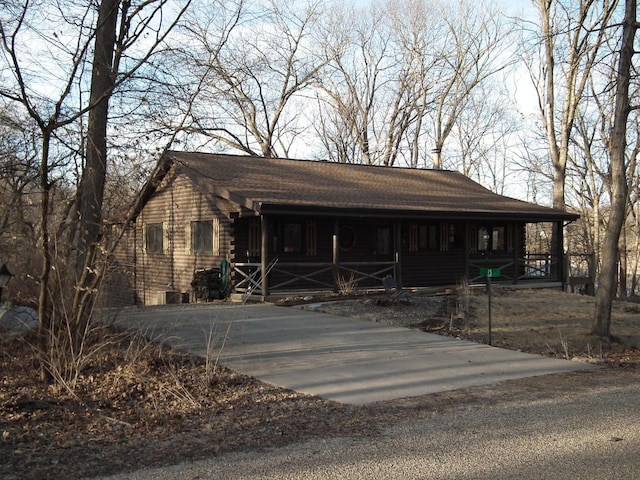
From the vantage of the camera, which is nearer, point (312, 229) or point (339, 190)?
point (312, 229)

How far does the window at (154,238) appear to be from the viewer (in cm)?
2266

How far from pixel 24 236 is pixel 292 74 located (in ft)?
97.8

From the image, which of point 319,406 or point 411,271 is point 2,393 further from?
point 411,271

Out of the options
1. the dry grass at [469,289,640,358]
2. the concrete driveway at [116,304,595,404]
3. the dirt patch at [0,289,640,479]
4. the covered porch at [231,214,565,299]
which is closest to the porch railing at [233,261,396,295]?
the covered porch at [231,214,565,299]

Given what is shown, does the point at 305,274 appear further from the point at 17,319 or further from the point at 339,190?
the point at 17,319

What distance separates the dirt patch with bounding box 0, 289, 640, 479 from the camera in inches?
195

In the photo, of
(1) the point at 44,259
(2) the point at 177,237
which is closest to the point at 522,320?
(1) the point at 44,259

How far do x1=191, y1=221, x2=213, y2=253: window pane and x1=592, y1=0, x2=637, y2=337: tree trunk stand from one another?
1181 centimetres

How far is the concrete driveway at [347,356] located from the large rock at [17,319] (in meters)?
1.31

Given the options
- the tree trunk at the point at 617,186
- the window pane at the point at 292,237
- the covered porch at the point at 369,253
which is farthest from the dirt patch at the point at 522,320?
the window pane at the point at 292,237

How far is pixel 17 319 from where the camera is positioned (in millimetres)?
9094

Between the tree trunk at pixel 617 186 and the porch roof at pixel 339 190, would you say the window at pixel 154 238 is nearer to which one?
the porch roof at pixel 339 190

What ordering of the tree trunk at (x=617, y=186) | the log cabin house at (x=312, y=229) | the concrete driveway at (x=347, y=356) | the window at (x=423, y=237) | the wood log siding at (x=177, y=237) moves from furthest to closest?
the window at (x=423, y=237)
the wood log siding at (x=177, y=237)
the log cabin house at (x=312, y=229)
the tree trunk at (x=617, y=186)
the concrete driveway at (x=347, y=356)

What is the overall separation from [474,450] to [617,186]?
786 centimetres
